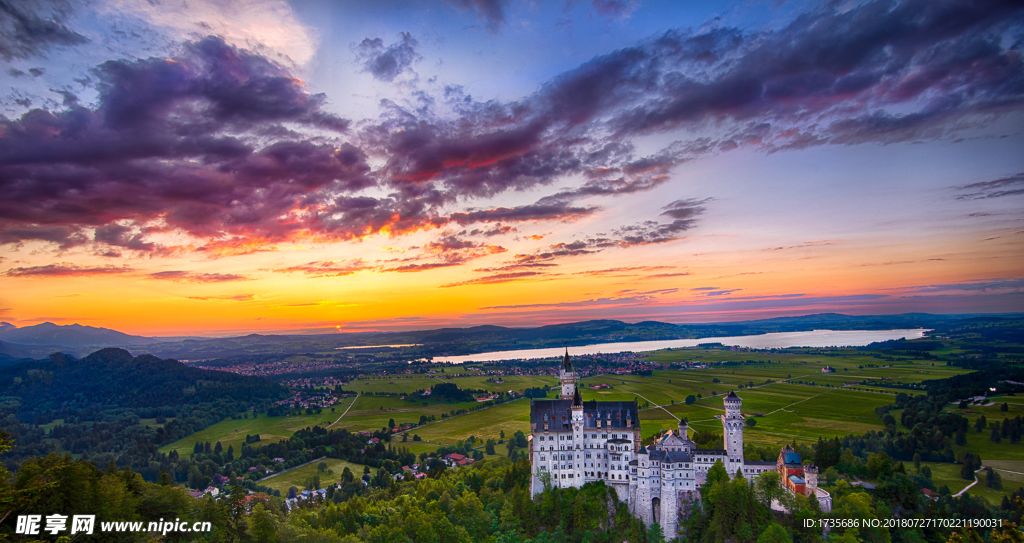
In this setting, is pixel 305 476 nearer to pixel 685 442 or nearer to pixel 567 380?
pixel 567 380

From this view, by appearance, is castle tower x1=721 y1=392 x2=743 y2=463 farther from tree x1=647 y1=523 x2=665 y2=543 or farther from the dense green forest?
tree x1=647 y1=523 x2=665 y2=543

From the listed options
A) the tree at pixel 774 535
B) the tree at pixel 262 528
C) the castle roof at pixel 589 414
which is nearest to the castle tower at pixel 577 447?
the castle roof at pixel 589 414

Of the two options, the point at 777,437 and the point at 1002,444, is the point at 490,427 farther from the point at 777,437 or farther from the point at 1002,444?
the point at 1002,444

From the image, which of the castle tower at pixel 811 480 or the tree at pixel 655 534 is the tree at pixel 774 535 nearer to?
the castle tower at pixel 811 480

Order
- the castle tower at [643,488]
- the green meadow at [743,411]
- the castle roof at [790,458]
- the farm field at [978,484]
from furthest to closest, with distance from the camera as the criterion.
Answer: the green meadow at [743,411] → the farm field at [978,484] → the castle tower at [643,488] → the castle roof at [790,458]

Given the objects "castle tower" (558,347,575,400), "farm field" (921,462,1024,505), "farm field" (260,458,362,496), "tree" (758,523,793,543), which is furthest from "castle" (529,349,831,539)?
"farm field" (260,458,362,496)

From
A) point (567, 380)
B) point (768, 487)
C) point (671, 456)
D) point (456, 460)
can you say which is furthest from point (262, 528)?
point (456, 460)

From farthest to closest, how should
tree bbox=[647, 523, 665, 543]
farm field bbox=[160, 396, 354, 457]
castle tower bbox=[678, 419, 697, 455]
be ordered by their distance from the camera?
farm field bbox=[160, 396, 354, 457] → castle tower bbox=[678, 419, 697, 455] → tree bbox=[647, 523, 665, 543]

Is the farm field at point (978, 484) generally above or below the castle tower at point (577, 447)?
below

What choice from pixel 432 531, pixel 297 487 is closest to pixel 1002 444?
pixel 432 531
